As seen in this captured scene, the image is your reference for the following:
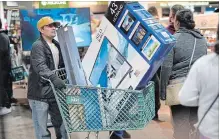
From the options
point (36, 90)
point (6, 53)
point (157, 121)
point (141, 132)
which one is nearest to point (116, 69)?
point (36, 90)

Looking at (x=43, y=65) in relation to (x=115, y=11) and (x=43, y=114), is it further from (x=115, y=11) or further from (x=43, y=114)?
(x=115, y=11)

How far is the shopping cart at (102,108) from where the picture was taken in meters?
2.71

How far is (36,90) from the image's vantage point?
3.60 meters

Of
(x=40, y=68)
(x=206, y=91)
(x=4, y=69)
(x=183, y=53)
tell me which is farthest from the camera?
(x=4, y=69)

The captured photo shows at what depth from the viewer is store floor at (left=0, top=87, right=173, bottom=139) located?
4484mm

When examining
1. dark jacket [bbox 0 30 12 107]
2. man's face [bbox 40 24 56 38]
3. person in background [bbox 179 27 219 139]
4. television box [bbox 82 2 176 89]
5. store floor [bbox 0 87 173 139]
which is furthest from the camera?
dark jacket [bbox 0 30 12 107]

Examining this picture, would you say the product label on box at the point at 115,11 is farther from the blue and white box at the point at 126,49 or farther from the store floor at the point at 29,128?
the store floor at the point at 29,128

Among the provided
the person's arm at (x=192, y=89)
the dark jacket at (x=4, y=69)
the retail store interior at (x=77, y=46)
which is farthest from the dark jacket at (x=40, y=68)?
the dark jacket at (x=4, y=69)

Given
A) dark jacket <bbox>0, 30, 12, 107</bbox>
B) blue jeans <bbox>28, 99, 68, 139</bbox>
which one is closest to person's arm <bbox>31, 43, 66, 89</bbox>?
blue jeans <bbox>28, 99, 68, 139</bbox>

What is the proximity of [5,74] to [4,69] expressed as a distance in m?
0.09

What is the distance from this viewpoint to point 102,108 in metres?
2.77

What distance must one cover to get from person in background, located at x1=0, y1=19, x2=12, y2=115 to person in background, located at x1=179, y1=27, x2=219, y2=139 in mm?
3882

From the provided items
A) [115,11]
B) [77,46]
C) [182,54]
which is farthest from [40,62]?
[77,46]

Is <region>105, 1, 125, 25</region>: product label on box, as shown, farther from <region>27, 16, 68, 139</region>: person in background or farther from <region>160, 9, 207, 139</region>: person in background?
<region>27, 16, 68, 139</region>: person in background
